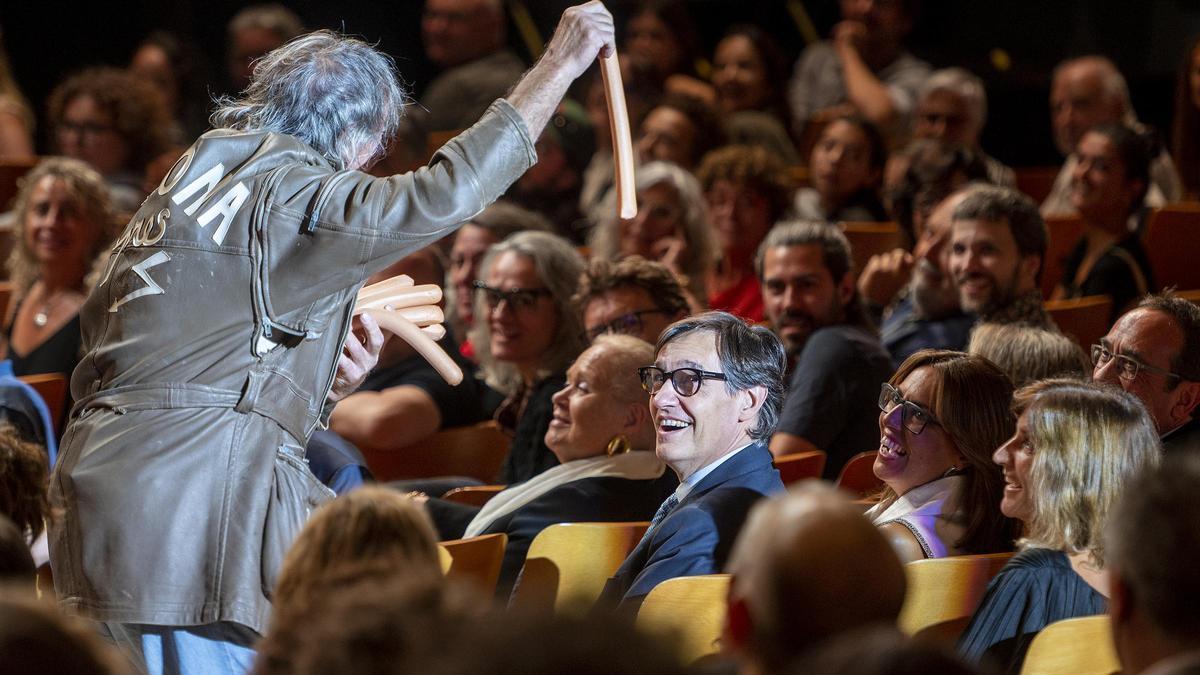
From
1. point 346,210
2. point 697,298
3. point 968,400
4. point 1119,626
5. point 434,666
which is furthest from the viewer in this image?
point 697,298

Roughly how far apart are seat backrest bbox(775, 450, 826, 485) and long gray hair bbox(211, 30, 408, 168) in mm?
1454

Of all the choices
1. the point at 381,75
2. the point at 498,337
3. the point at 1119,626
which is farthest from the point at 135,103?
the point at 1119,626

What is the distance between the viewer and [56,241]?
5.36m

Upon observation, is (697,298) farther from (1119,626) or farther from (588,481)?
(1119,626)

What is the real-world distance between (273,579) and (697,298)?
10.4 ft


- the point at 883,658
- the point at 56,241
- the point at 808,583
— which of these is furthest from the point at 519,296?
the point at 883,658

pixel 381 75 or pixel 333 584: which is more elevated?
pixel 381 75

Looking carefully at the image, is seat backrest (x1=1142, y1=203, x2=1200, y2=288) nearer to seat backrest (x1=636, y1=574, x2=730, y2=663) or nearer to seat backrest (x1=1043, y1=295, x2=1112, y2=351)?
seat backrest (x1=1043, y1=295, x2=1112, y2=351)

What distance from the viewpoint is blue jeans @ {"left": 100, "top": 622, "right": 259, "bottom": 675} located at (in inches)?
89.7

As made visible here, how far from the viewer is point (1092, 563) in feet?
8.40

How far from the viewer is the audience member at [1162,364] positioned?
3.30 m

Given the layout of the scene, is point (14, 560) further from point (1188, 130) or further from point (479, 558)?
point (1188, 130)

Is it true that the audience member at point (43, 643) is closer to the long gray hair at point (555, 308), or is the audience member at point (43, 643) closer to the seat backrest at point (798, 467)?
the seat backrest at point (798, 467)

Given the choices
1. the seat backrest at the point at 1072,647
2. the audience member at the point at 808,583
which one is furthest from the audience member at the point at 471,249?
the audience member at the point at 808,583
